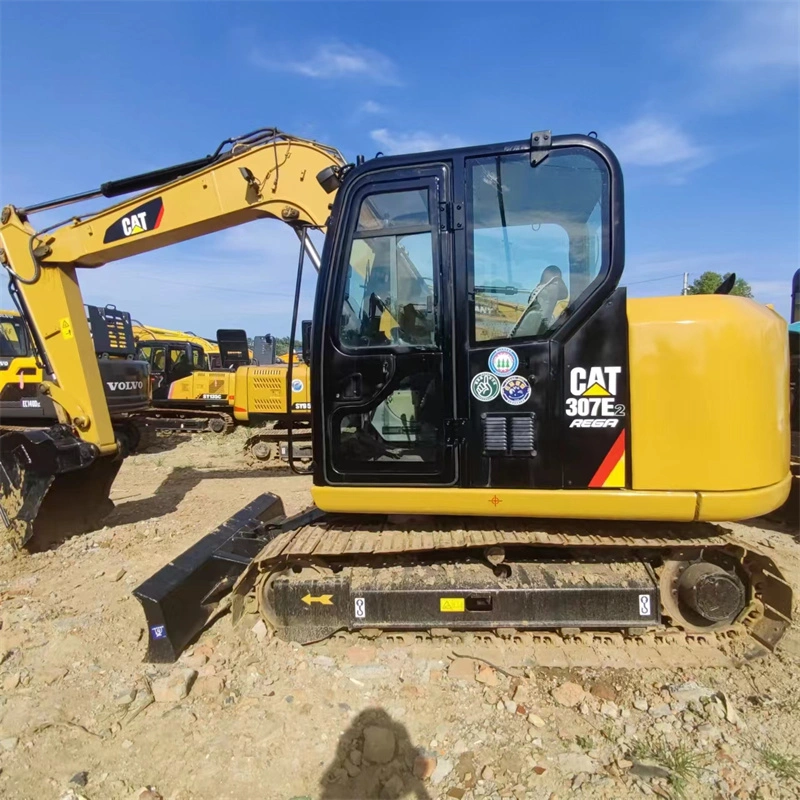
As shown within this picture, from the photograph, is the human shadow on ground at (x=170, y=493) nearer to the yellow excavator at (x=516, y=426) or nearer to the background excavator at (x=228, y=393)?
the background excavator at (x=228, y=393)

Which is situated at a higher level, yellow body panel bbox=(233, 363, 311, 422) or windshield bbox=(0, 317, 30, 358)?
windshield bbox=(0, 317, 30, 358)

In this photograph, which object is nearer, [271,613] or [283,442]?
[271,613]

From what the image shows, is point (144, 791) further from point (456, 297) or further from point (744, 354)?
point (744, 354)

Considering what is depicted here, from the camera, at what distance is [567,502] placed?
287 cm

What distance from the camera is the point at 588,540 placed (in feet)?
9.85

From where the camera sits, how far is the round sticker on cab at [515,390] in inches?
113

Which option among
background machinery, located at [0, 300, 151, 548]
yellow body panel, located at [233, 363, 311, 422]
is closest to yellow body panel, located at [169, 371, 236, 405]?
yellow body panel, located at [233, 363, 311, 422]

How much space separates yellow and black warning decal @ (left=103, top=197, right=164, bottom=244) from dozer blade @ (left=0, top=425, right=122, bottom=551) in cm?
176

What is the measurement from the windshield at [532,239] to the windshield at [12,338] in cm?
873

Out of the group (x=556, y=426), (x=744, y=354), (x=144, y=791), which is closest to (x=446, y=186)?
(x=556, y=426)

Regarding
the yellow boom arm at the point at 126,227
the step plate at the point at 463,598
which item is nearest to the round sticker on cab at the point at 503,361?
the step plate at the point at 463,598

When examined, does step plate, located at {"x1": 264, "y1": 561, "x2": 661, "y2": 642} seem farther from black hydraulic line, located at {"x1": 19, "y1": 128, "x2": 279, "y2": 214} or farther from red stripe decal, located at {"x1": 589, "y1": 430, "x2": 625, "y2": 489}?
black hydraulic line, located at {"x1": 19, "y1": 128, "x2": 279, "y2": 214}

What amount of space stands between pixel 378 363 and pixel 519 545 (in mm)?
1345

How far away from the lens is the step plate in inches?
119
